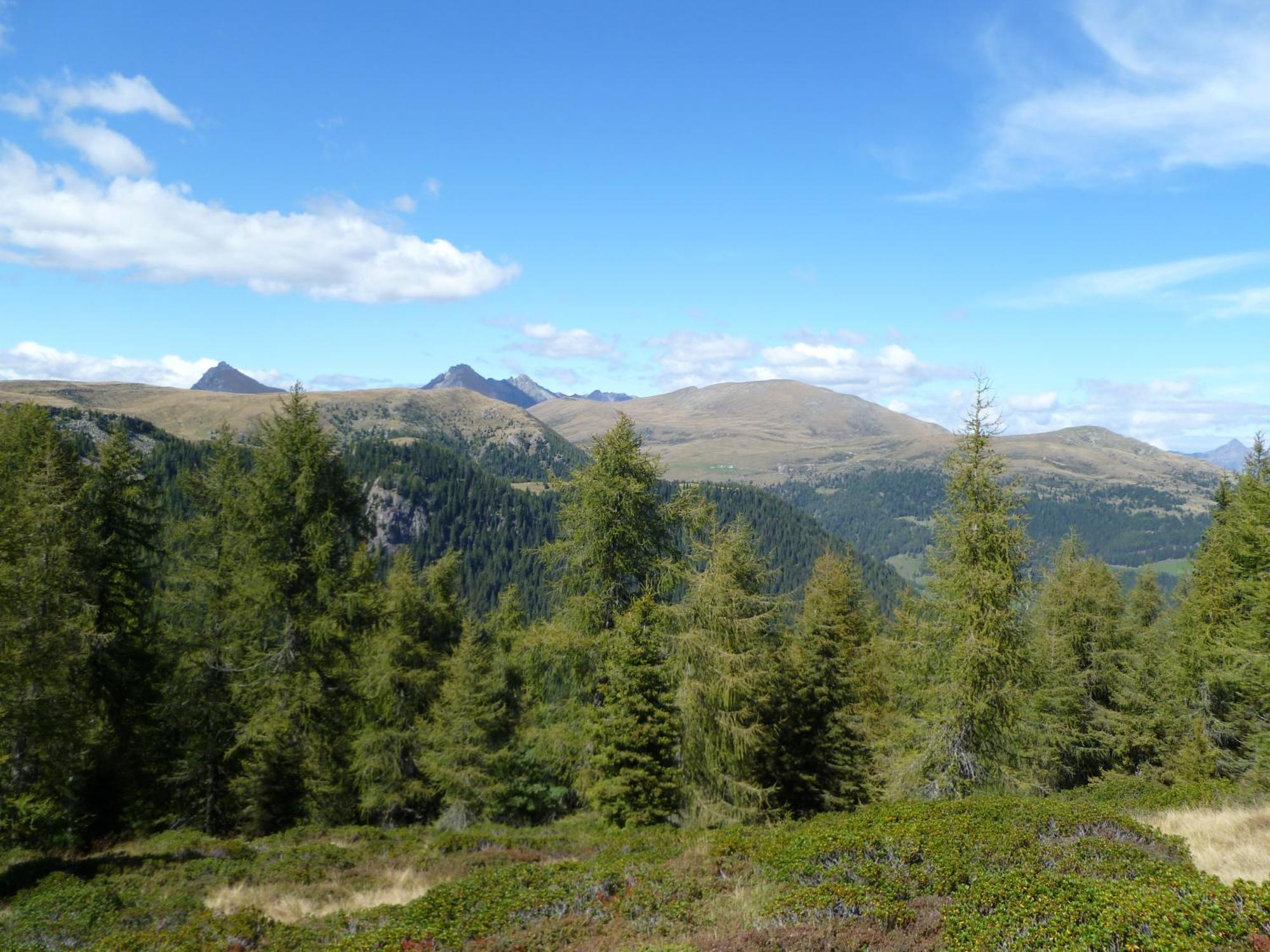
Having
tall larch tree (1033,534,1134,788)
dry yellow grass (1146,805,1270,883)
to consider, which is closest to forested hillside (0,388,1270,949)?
tall larch tree (1033,534,1134,788)

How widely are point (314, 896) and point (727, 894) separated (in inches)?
345

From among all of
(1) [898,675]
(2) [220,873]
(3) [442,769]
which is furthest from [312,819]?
(1) [898,675]

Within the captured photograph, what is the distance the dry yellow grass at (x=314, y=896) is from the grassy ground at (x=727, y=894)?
0.06 metres

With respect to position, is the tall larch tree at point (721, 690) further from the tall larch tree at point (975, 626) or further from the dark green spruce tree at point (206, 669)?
the dark green spruce tree at point (206, 669)

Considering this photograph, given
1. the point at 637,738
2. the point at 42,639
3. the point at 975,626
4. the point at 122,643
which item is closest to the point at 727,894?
the point at 637,738

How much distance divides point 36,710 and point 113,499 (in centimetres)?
957

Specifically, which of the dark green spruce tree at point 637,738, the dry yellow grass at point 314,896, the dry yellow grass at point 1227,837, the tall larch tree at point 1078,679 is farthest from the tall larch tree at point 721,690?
the tall larch tree at point 1078,679

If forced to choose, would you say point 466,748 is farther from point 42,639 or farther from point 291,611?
point 42,639

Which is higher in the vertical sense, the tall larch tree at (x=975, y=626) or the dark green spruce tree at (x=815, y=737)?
the tall larch tree at (x=975, y=626)

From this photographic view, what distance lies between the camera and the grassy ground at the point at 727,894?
764 centimetres

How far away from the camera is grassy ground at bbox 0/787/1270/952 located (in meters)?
Answer: 7.64

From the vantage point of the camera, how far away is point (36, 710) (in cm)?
1669

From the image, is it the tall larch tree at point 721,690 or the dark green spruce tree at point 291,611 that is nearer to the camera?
the tall larch tree at point 721,690

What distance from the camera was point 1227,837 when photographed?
12.5 metres
